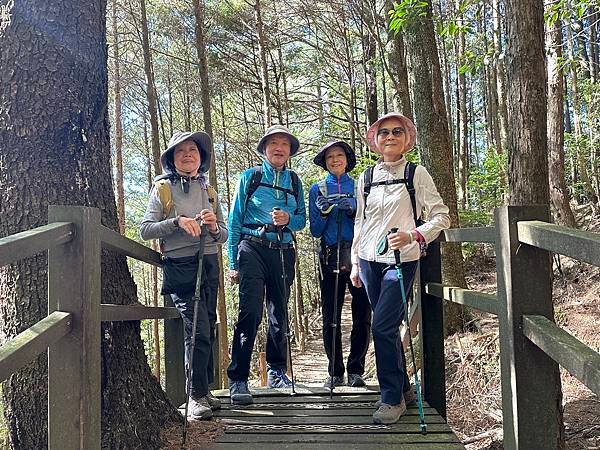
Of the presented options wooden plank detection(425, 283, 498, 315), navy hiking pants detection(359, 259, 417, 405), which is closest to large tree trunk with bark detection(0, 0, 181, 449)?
navy hiking pants detection(359, 259, 417, 405)

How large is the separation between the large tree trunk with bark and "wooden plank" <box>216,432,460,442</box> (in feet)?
1.93

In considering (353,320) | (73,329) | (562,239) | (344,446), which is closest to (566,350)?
(562,239)

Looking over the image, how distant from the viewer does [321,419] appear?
3936 mm

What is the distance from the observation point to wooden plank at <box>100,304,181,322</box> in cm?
270

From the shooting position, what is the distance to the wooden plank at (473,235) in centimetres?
288

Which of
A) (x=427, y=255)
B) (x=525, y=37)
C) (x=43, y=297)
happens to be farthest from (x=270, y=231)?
(x=525, y=37)

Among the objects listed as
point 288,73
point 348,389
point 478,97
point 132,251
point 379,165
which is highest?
point 478,97

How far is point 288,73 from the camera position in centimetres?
2056

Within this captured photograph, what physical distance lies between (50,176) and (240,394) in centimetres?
232

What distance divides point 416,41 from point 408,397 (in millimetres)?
5582

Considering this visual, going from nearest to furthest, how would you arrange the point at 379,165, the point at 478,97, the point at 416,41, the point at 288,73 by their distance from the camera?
the point at 379,165
the point at 416,41
the point at 288,73
the point at 478,97

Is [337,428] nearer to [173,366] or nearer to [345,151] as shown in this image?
[173,366]

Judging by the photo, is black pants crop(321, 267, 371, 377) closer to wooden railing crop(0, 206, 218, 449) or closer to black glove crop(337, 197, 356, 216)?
black glove crop(337, 197, 356, 216)

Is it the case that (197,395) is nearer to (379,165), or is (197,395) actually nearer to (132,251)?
(132,251)
